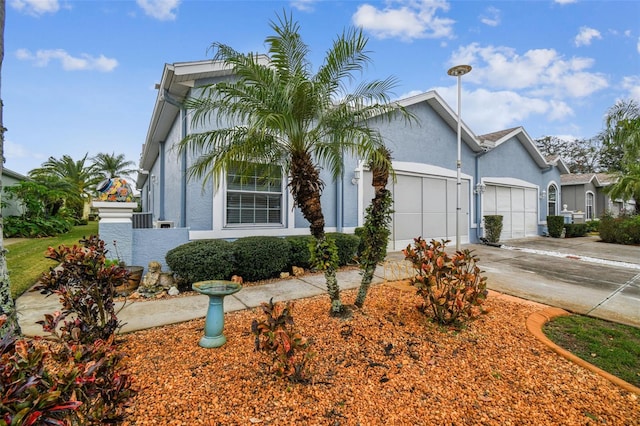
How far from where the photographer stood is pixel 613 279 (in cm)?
707

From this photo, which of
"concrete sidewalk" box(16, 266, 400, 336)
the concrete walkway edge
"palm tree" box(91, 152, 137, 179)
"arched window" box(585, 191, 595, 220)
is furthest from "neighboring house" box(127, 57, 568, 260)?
"palm tree" box(91, 152, 137, 179)

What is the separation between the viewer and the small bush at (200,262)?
18.7ft

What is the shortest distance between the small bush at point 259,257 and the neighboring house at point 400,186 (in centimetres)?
105

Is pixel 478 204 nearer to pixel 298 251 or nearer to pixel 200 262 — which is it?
pixel 298 251

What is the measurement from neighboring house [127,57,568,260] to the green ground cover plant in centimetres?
513

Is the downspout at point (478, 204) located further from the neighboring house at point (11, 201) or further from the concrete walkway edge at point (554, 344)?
the neighboring house at point (11, 201)

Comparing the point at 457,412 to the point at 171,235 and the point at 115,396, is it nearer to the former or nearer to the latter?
the point at 115,396

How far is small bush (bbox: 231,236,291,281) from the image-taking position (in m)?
6.28

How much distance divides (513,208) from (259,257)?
559 inches

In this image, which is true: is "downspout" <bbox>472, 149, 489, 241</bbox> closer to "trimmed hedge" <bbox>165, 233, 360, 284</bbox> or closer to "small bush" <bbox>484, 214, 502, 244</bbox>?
"small bush" <bbox>484, 214, 502, 244</bbox>

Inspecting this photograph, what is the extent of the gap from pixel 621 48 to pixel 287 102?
50.8 ft

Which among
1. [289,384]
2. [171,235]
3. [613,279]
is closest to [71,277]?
[289,384]

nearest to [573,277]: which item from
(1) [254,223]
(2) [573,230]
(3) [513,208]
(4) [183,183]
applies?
(1) [254,223]

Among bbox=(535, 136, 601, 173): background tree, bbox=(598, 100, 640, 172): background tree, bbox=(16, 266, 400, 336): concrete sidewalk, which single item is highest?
bbox=(535, 136, 601, 173): background tree
